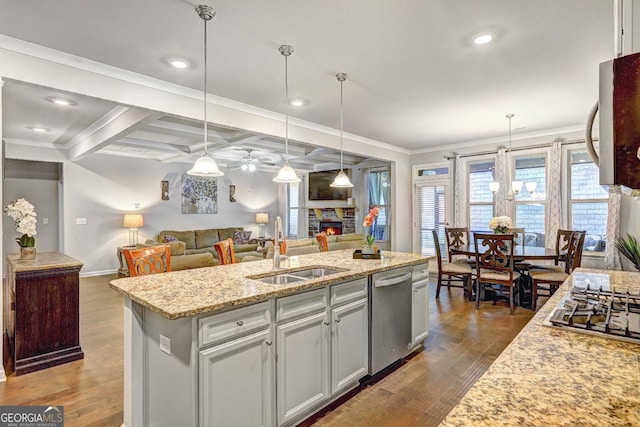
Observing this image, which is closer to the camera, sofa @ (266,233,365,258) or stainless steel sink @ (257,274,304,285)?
stainless steel sink @ (257,274,304,285)

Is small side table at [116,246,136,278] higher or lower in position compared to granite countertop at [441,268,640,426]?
lower

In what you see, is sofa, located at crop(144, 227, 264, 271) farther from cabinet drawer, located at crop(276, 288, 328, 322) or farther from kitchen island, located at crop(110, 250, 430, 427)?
cabinet drawer, located at crop(276, 288, 328, 322)

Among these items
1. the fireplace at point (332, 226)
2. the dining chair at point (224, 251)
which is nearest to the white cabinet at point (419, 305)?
the dining chair at point (224, 251)

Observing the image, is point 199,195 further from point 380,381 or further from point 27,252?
point 380,381

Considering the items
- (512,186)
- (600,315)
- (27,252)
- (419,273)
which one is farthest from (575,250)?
(27,252)

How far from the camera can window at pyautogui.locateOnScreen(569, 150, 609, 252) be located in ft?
17.2

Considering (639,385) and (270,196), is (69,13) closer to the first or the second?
(639,385)

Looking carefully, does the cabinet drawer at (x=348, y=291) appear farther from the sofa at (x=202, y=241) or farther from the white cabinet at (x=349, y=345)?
the sofa at (x=202, y=241)

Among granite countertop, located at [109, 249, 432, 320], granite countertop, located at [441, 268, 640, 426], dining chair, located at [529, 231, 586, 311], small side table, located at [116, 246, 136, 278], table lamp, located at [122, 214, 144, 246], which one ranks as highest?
table lamp, located at [122, 214, 144, 246]

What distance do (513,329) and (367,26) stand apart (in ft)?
11.3

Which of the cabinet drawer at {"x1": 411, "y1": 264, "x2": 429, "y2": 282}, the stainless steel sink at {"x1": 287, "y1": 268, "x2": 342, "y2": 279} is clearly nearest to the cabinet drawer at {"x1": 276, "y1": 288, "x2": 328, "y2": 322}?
the stainless steel sink at {"x1": 287, "y1": 268, "x2": 342, "y2": 279}

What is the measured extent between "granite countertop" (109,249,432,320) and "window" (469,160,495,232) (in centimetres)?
407

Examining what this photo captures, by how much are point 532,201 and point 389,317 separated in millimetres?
4543

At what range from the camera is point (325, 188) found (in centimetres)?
911
